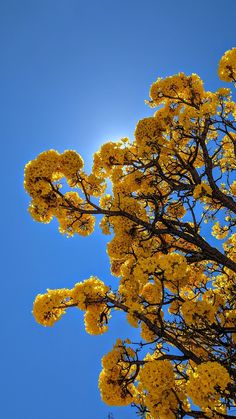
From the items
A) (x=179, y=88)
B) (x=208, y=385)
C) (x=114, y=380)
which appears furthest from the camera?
(x=179, y=88)

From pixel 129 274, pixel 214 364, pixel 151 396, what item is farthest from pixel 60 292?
pixel 214 364

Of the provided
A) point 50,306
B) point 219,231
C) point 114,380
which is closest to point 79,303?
point 50,306

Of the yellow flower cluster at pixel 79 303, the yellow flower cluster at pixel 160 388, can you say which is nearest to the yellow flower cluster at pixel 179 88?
the yellow flower cluster at pixel 79 303

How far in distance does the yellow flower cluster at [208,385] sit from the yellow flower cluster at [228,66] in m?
8.42

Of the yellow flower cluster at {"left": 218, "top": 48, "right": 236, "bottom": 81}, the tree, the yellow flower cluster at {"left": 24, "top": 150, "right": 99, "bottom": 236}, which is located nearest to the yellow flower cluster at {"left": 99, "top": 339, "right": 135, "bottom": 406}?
the tree

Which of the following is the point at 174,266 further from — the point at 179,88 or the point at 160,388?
the point at 179,88

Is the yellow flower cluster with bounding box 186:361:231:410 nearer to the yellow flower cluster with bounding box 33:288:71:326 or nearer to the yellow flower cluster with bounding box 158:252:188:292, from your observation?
the yellow flower cluster with bounding box 158:252:188:292

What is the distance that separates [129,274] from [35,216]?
10.9 feet

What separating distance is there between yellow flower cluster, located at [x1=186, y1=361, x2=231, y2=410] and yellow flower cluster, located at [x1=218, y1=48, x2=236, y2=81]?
27.6ft

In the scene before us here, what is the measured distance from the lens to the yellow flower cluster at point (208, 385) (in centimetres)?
559

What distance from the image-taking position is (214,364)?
5785 mm

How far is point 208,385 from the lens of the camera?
5.61 meters

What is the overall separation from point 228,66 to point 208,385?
8.85 m

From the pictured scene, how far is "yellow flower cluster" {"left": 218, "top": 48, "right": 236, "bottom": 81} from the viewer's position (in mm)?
10250
